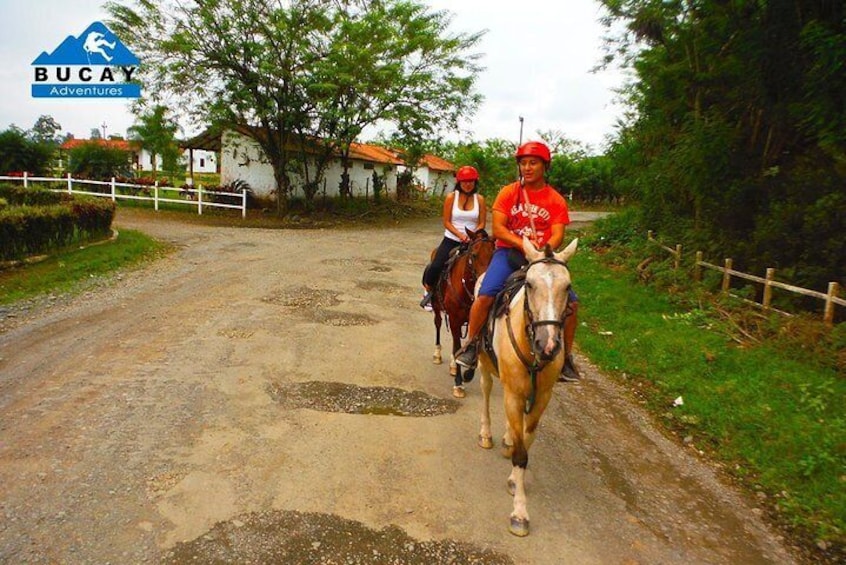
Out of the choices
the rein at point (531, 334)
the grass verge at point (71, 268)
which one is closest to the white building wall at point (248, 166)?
the grass verge at point (71, 268)

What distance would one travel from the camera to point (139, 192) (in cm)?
2498

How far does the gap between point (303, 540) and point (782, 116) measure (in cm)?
1030

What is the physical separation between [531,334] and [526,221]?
1211 millimetres

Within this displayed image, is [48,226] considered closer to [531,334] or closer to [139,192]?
[531,334]

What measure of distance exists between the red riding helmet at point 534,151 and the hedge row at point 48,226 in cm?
1089

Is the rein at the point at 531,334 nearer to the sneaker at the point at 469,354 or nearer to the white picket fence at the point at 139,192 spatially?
the sneaker at the point at 469,354

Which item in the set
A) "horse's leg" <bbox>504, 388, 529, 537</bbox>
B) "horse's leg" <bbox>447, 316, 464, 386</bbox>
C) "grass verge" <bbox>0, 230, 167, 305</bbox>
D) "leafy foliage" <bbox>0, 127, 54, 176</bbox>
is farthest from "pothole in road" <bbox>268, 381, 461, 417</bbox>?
"leafy foliage" <bbox>0, 127, 54, 176</bbox>

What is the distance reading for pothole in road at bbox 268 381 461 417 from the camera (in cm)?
520

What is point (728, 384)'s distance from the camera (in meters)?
6.13

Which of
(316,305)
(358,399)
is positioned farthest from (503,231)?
(316,305)

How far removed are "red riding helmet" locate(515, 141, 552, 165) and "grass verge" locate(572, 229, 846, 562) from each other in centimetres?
353

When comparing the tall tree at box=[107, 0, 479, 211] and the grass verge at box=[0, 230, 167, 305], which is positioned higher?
the tall tree at box=[107, 0, 479, 211]

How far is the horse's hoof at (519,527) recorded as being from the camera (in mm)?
3479

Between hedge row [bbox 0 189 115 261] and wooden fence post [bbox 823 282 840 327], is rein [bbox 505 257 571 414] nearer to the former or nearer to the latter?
wooden fence post [bbox 823 282 840 327]
